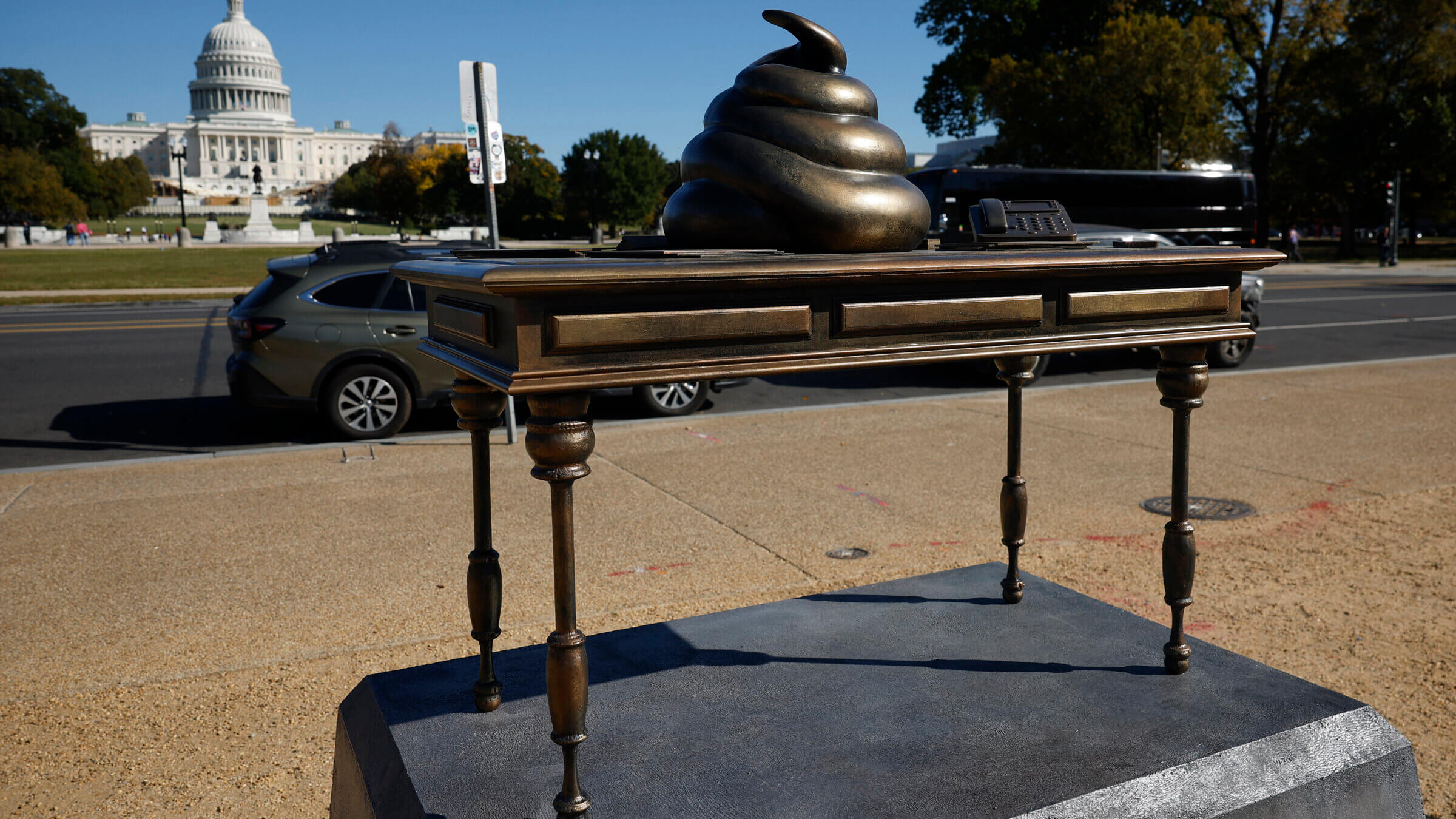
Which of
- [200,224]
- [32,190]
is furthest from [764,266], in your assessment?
[200,224]

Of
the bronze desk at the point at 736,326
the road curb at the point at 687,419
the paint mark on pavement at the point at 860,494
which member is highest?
the bronze desk at the point at 736,326

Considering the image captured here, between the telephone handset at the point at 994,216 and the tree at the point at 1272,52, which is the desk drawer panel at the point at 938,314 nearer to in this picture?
the telephone handset at the point at 994,216

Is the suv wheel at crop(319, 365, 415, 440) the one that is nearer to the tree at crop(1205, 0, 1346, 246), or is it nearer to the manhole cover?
the manhole cover

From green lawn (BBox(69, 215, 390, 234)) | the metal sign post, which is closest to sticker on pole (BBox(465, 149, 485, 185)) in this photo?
→ the metal sign post

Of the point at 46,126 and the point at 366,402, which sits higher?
the point at 46,126

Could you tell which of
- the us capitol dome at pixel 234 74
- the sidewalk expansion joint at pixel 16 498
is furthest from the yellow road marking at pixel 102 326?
the us capitol dome at pixel 234 74

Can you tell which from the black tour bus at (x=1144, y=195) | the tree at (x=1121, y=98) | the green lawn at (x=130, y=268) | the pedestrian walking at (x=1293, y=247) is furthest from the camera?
the pedestrian walking at (x=1293, y=247)

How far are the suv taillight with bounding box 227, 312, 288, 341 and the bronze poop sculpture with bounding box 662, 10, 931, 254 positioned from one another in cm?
673

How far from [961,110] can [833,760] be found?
180 ft

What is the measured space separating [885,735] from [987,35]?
52939 mm

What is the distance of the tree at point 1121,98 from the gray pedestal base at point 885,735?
38460 mm

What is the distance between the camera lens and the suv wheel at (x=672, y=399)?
9953 mm

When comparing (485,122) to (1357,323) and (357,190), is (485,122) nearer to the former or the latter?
(1357,323)

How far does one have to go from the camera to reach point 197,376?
41.3ft
